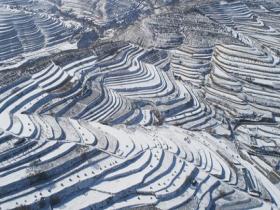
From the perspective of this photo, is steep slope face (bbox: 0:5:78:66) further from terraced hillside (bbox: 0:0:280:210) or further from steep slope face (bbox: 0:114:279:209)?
steep slope face (bbox: 0:114:279:209)

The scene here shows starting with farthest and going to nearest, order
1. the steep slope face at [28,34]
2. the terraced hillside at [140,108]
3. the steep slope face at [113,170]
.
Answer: the steep slope face at [28,34]
the terraced hillside at [140,108]
the steep slope face at [113,170]

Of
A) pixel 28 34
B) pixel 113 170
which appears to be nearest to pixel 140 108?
pixel 113 170

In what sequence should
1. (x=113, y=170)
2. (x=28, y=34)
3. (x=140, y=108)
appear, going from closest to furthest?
(x=113, y=170)
(x=140, y=108)
(x=28, y=34)

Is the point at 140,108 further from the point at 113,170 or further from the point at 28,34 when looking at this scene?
the point at 28,34

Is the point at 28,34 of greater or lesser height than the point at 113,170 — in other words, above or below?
above

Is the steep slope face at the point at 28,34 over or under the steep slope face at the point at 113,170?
over

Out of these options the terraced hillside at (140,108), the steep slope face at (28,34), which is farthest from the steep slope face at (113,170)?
the steep slope face at (28,34)

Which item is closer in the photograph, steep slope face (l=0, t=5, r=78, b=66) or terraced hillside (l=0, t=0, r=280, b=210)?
terraced hillside (l=0, t=0, r=280, b=210)

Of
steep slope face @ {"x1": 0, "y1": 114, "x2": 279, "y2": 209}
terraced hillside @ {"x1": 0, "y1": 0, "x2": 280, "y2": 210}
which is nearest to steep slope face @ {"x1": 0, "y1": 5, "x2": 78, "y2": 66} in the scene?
terraced hillside @ {"x1": 0, "y1": 0, "x2": 280, "y2": 210}

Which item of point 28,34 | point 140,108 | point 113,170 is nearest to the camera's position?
point 113,170

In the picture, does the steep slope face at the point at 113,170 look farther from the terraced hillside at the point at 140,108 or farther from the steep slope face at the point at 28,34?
the steep slope face at the point at 28,34
